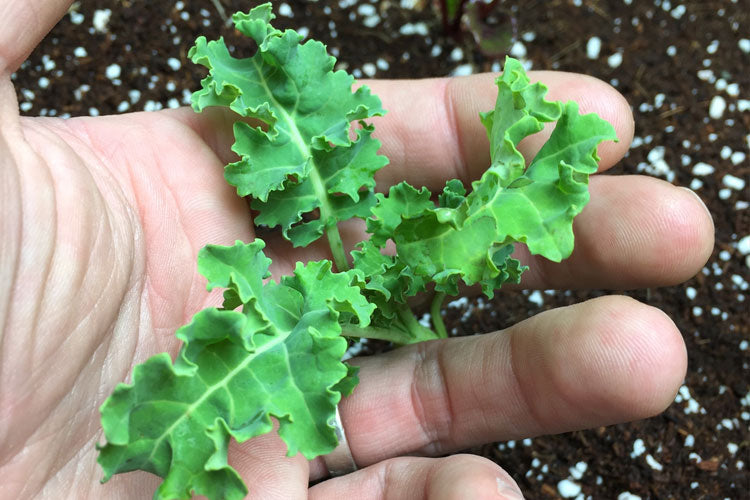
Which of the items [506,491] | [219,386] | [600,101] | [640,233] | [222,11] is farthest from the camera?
[222,11]

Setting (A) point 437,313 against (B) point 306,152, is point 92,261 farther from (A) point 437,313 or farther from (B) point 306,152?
(A) point 437,313

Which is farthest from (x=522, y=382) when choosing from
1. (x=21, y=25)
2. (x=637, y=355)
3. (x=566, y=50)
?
(x=566, y=50)

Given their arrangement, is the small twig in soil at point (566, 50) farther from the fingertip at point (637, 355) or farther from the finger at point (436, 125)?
the fingertip at point (637, 355)

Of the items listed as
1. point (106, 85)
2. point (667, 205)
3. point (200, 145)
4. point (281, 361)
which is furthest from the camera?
point (106, 85)

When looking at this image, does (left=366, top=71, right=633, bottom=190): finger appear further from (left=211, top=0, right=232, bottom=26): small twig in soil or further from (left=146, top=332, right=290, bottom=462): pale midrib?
(left=211, top=0, right=232, bottom=26): small twig in soil

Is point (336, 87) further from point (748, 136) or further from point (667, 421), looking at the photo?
point (748, 136)

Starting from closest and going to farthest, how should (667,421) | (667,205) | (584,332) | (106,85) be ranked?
(584,332) → (667,205) → (667,421) → (106,85)

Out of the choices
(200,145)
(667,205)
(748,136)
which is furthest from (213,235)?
(748,136)

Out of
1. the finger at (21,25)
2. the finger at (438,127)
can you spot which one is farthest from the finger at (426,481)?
the finger at (21,25)
